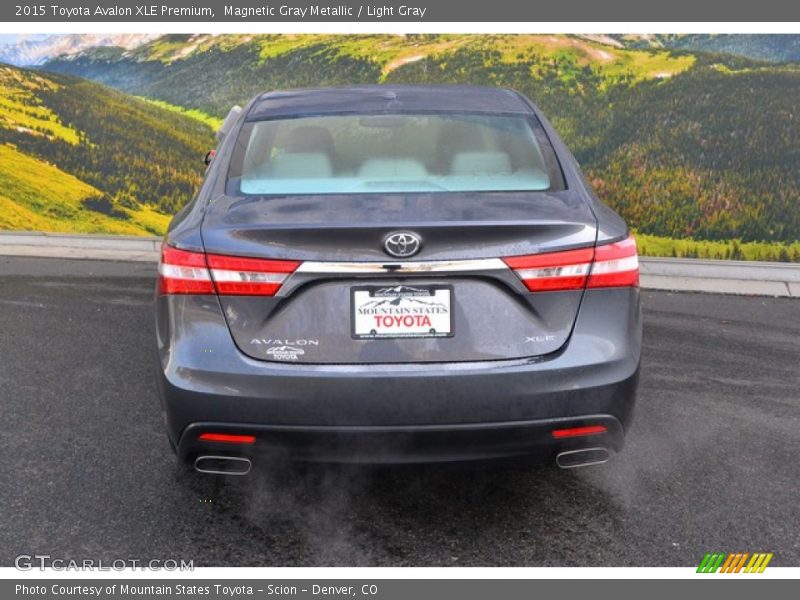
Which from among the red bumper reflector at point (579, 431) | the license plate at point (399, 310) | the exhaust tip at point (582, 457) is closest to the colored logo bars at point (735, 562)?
the exhaust tip at point (582, 457)

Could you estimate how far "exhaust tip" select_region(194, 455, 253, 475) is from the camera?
10.3ft

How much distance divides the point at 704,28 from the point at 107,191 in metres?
7.54

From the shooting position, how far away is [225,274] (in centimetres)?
302

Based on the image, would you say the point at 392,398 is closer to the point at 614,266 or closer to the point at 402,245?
the point at 402,245

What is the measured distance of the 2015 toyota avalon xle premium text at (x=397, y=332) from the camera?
2.98 metres

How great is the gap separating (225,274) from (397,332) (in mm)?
604

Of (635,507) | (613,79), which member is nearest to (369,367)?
(635,507)

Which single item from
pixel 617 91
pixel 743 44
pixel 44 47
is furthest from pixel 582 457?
pixel 44 47

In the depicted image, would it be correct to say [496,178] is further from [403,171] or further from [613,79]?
[613,79]

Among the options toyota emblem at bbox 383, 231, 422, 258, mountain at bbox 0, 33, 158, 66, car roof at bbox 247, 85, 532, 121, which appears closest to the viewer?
toyota emblem at bbox 383, 231, 422, 258

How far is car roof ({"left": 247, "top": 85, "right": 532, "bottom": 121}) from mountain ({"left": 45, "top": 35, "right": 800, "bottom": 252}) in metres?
6.20

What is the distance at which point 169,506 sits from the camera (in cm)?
367

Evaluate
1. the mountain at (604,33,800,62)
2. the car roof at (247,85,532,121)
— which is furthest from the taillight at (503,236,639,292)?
the mountain at (604,33,800,62)

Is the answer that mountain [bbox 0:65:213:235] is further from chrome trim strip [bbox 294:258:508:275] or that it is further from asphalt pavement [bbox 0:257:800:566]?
chrome trim strip [bbox 294:258:508:275]
